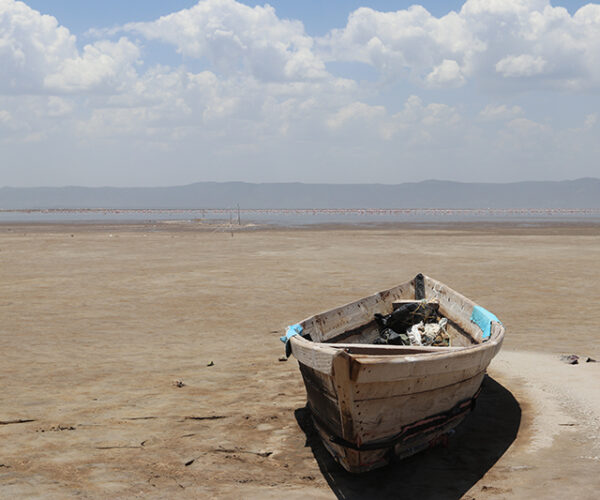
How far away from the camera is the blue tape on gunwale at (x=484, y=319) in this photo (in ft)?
26.6

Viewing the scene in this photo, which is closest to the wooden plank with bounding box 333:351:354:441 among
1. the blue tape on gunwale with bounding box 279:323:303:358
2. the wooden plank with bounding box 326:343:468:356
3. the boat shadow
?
the boat shadow

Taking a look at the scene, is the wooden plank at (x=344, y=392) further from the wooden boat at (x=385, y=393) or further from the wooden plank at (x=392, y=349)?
the wooden plank at (x=392, y=349)

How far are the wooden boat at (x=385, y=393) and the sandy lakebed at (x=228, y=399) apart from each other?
0.32m

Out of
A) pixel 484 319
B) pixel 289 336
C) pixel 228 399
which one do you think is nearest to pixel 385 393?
pixel 289 336

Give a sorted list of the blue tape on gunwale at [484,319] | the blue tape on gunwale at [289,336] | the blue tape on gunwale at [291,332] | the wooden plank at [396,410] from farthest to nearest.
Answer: the blue tape on gunwale at [484,319]
the blue tape on gunwale at [291,332]
the blue tape on gunwale at [289,336]
the wooden plank at [396,410]

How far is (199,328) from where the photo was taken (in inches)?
521

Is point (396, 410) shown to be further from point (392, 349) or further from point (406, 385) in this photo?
point (392, 349)

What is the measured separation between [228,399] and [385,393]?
315 centimetres

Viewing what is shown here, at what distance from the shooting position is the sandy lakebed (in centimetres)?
595

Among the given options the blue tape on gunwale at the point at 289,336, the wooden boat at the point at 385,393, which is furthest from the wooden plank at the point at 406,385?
the blue tape on gunwale at the point at 289,336

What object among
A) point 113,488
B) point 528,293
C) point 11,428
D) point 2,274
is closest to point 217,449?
point 113,488

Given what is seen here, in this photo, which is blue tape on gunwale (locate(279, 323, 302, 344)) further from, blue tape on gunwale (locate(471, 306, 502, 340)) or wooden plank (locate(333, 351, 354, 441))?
blue tape on gunwale (locate(471, 306, 502, 340))

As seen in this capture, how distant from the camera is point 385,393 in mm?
5785

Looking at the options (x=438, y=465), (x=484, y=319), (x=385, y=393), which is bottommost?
(x=438, y=465)
